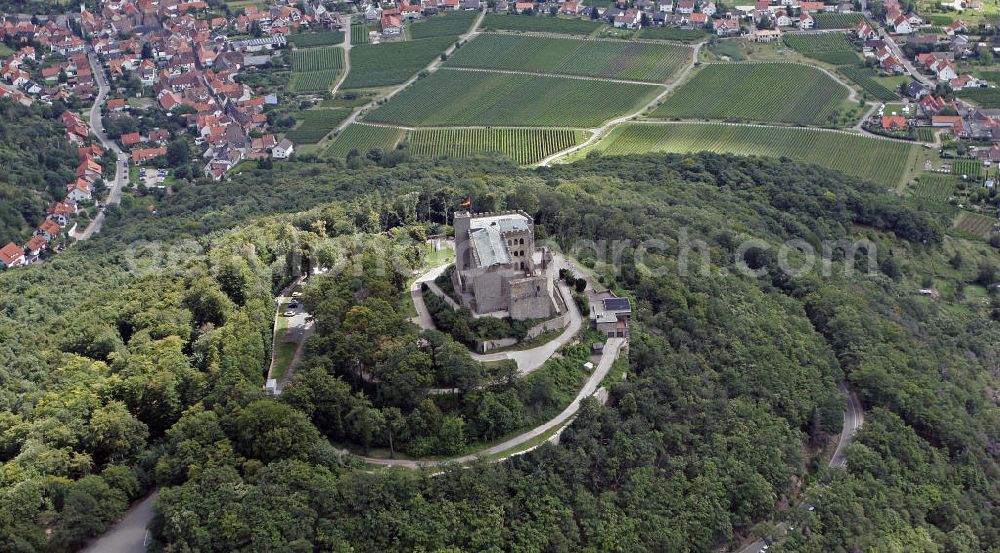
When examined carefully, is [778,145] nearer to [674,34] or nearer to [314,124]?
[674,34]

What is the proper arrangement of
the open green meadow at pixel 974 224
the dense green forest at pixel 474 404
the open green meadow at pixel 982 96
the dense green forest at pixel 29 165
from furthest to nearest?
the open green meadow at pixel 982 96, the dense green forest at pixel 29 165, the open green meadow at pixel 974 224, the dense green forest at pixel 474 404

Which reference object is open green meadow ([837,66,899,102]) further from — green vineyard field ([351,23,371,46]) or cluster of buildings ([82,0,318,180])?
cluster of buildings ([82,0,318,180])

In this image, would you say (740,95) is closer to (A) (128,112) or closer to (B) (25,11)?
(A) (128,112)

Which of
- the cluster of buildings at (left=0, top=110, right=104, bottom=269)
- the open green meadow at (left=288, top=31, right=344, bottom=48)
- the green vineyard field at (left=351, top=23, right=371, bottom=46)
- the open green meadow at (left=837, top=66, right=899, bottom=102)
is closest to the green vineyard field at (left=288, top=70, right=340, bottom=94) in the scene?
the open green meadow at (left=288, top=31, right=344, bottom=48)

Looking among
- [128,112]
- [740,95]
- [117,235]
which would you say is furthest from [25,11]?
[740,95]

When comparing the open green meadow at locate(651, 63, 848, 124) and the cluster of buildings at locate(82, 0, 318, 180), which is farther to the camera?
the cluster of buildings at locate(82, 0, 318, 180)

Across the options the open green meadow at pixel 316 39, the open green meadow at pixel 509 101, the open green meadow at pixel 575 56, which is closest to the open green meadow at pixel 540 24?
the open green meadow at pixel 575 56

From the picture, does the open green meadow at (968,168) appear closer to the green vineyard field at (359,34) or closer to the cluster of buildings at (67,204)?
the green vineyard field at (359,34)
